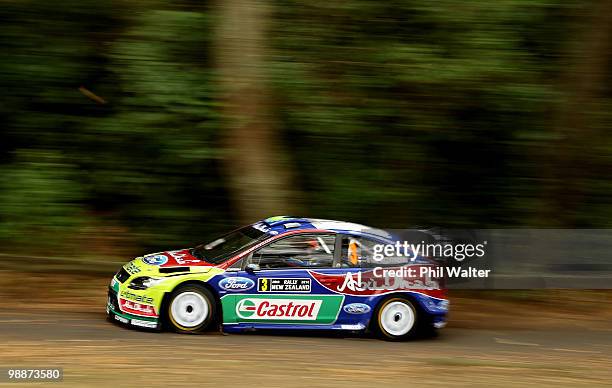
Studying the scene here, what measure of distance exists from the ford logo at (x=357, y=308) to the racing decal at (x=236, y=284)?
47.4 inches

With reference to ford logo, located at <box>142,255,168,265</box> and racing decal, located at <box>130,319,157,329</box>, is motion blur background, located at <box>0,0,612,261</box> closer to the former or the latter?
ford logo, located at <box>142,255,168,265</box>

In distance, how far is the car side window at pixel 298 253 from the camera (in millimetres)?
10414

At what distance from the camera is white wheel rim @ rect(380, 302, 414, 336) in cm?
1067

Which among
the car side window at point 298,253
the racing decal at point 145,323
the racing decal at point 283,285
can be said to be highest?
the car side window at point 298,253

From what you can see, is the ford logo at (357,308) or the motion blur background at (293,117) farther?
the motion blur background at (293,117)

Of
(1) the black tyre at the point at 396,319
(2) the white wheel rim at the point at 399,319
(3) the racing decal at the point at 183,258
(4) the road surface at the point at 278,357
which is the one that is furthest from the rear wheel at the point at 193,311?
(2) the white wheel rim at the point at 399,319

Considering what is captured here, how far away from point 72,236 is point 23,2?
14.5ft

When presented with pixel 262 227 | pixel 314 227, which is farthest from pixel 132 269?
pixel 314 227

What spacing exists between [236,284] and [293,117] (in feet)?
14.5

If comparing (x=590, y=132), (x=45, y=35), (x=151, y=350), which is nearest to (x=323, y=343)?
(x=151, y=350)

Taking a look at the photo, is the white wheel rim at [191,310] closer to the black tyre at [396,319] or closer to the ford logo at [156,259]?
the ford logo at [156,259]

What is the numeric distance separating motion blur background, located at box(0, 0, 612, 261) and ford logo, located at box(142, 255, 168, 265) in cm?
321

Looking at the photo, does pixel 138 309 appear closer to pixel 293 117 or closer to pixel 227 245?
pixel 227 245

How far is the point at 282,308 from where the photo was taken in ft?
33.8
